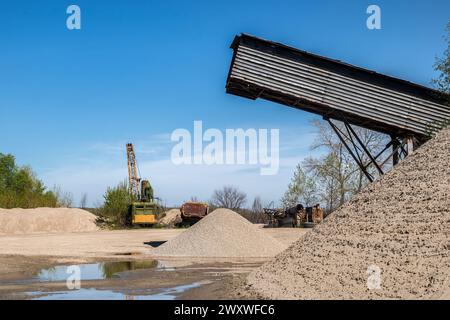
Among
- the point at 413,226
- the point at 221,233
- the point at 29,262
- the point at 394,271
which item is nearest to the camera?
the point at 394,271

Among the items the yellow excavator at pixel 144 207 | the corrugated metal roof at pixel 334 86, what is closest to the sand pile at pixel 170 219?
the yellow excavator at pixel 144 207

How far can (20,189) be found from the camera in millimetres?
49156

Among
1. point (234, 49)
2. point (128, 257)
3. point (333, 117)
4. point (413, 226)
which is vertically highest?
point (234, 49)

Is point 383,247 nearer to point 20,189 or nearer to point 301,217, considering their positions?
point 301,217

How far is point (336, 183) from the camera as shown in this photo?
36.0 metres

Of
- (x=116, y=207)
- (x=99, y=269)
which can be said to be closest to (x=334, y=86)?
(x=99, y=269)

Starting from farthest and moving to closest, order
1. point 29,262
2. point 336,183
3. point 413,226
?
point 336,183 < point 29,262 < point 413,226

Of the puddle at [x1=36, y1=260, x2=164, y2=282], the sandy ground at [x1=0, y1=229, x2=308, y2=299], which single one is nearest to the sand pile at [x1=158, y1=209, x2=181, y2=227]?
the sandy ground at [x1=0, y1=229, x2=308, y2=299]

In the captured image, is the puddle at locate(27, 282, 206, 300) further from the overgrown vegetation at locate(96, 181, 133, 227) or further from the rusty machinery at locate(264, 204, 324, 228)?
the overgrown vegetation at locate(96, 181, 133, 227)

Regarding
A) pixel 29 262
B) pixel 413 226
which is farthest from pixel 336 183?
pixel 413 226

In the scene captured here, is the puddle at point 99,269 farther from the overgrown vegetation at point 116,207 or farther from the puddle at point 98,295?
the overgrown vegetation at point 116,207

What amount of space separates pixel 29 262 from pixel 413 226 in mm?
9991

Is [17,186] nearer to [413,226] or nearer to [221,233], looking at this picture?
[221,233]

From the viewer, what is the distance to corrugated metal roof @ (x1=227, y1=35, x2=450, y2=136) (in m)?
14.6
